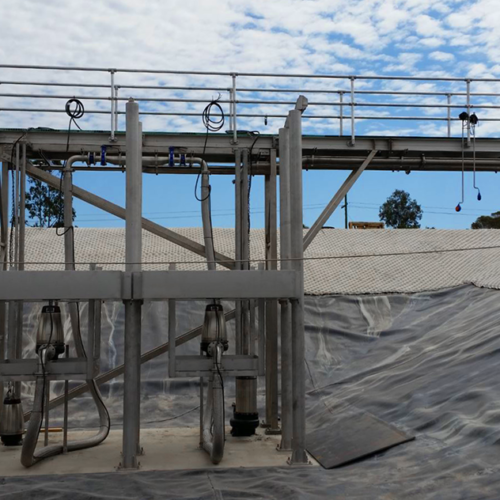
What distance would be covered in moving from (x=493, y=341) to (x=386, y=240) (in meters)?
7.64

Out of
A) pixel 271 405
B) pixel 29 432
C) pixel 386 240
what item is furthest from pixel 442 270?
pixel 29 432

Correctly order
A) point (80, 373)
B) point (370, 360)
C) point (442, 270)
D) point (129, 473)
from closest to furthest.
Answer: point (129, 473) < point (80, 373) < point (370, 360) < point (442, 270)

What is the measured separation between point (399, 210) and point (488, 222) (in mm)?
6686

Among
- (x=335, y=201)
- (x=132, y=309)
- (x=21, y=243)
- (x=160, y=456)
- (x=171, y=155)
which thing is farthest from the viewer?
(x=335, y=201)

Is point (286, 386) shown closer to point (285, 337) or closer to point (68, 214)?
point (285, 337)

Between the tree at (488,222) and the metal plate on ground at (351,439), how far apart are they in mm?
39344

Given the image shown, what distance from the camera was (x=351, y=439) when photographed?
9164 millimetres

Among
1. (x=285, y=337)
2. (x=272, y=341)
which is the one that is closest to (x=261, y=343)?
(x=285, y=337)

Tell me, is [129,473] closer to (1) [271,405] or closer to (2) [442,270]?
(1) [271,405]

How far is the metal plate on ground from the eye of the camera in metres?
8.48

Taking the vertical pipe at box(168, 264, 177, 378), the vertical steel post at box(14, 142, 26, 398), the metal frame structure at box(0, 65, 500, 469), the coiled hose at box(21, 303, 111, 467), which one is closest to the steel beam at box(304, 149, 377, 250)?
the metal frame structure at box(0, 65, 500, 469)

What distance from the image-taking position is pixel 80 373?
29.9 ft

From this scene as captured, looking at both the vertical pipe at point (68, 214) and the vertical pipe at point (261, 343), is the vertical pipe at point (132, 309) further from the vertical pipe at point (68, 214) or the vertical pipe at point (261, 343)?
the vertical pipe at point (68, 214)

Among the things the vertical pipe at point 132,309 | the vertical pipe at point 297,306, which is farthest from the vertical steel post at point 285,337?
the vertical pipe at point 132,309
